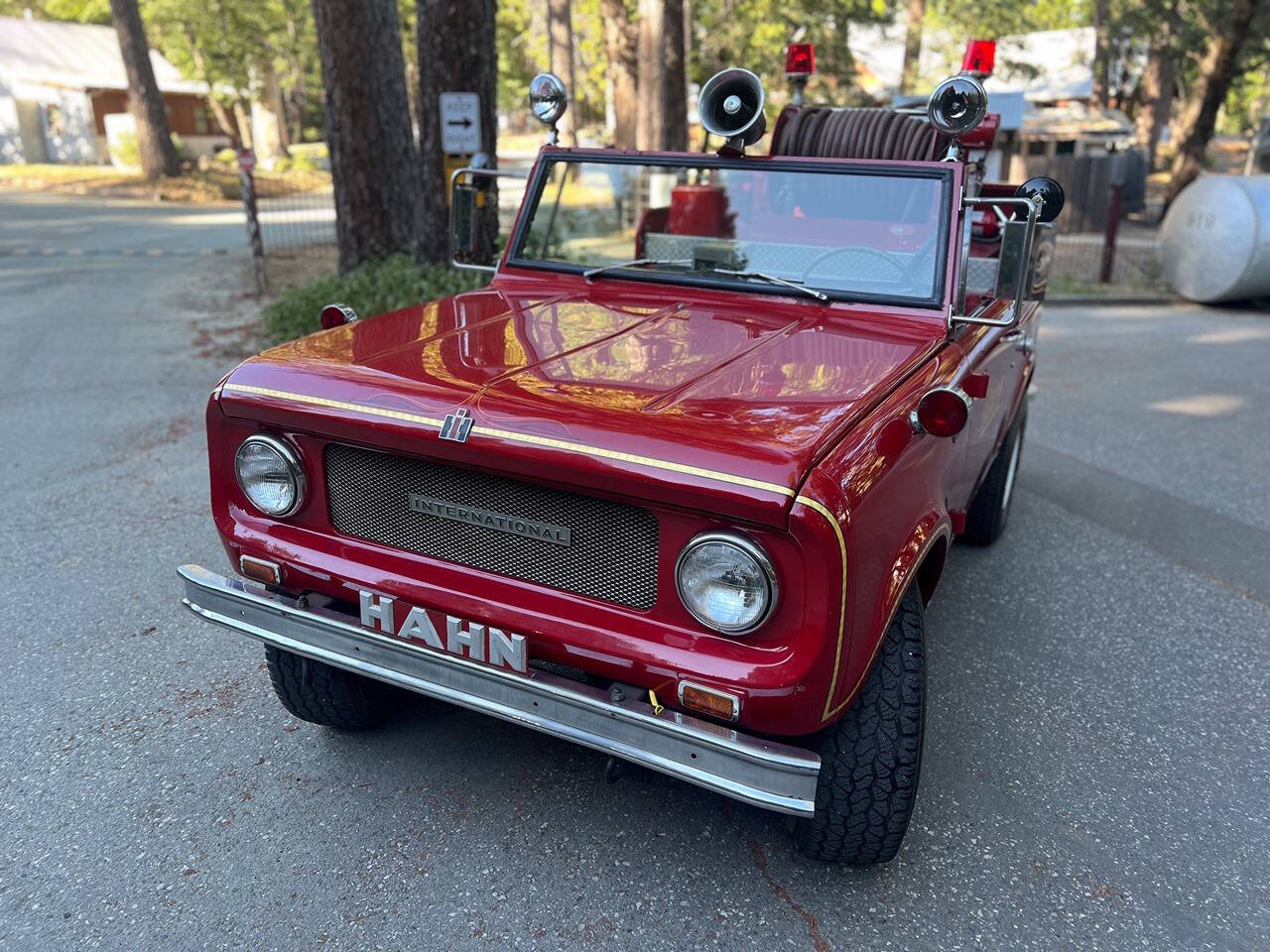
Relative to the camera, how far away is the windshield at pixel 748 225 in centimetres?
338

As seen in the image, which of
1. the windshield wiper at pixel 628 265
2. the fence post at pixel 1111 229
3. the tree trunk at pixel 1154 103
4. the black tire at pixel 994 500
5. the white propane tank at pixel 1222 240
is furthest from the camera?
the tree trunk at pixel 1154 103

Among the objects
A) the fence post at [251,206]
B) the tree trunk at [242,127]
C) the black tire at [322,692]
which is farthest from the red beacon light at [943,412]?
the tree trunk at [242,127]

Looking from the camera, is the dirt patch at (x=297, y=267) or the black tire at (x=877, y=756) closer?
the black tire at (x=877, y=756)

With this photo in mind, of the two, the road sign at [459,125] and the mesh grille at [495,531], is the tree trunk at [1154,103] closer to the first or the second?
the road sign at [459,125]

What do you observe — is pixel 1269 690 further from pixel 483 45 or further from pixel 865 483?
pixel 483 45

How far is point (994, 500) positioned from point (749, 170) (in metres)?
2.10

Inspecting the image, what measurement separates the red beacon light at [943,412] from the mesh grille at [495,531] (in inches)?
29.3

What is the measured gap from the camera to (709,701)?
87.5 inches

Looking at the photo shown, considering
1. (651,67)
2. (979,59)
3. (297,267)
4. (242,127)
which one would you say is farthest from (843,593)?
(242,127)

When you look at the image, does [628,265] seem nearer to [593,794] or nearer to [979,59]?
[593,794]

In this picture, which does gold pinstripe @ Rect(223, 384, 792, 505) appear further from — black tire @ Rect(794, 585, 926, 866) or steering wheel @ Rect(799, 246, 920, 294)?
steering wheel @ Rect(799, 246, 920, 294)

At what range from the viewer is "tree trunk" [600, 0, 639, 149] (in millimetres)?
17391

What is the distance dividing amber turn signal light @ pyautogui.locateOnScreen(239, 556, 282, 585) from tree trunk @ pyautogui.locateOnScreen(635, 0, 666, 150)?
11204 millimetres

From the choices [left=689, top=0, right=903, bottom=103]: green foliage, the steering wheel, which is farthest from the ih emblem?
[left=689, top=0, right=903, bottom=103]: green foliage
